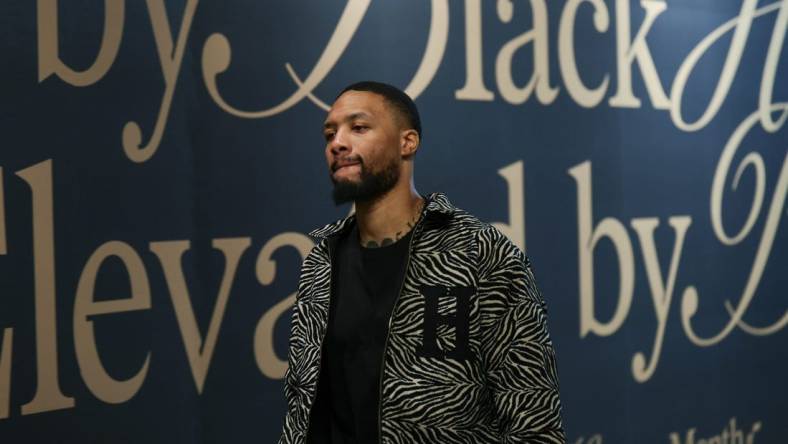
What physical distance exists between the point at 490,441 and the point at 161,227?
126 centimetres

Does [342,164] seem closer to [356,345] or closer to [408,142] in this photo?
[408,142]

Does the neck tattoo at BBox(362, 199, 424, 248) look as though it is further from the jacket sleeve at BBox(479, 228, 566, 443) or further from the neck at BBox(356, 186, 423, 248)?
the jacket sleeve at BBox(479, 228, 566, 443)

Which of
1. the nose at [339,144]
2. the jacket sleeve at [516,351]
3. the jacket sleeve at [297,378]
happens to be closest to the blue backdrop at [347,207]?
the jacket sleeve at [297,378]

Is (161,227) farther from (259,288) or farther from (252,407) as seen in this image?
(252,407)

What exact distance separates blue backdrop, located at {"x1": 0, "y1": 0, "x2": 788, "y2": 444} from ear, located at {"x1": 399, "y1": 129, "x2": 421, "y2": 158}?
942 millimetres

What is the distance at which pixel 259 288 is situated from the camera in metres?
2.67

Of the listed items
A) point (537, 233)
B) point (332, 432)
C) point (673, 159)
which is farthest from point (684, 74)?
point (332, 432)

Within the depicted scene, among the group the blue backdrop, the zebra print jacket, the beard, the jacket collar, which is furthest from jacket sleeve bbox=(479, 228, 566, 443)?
the blue backdrop

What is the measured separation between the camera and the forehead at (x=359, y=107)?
1751 millimetres

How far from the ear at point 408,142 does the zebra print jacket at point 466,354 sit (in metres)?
0.21

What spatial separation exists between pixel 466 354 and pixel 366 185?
38 centimetres

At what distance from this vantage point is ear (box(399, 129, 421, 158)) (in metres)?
1.79

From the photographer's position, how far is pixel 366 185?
1.72 metres

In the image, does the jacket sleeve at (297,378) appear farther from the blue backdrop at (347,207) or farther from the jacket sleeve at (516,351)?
the blue backdrop at (347,207)
